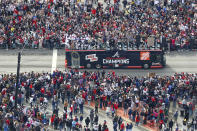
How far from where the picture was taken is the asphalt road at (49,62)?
274ft

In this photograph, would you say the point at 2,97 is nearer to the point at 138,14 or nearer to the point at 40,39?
the point at 40,39

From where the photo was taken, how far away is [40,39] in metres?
88.8

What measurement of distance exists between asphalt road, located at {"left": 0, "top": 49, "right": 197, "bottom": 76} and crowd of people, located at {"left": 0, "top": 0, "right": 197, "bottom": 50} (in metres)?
0.99

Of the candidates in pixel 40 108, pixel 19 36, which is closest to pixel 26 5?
pixel 19 36

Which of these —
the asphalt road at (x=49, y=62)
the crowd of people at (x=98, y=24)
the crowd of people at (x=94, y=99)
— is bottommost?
the crowd of people at (x=94, y=99)

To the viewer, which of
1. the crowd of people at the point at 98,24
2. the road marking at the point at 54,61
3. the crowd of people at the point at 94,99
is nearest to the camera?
the crowd of people at the point at 94,99

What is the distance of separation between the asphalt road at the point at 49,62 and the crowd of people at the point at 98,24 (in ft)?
3.25

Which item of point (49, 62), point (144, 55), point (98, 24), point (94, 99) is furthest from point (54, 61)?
point (94, 99)

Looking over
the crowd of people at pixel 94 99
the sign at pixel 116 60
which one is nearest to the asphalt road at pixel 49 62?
the sign at pixel 116 60

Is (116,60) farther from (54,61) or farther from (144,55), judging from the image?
(54,61)

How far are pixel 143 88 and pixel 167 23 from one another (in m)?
18.6

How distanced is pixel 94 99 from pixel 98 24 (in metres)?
18.7

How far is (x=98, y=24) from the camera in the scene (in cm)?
8994

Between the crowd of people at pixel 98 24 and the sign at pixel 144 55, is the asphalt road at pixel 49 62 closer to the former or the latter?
the crowd of people at pixel 98 24
